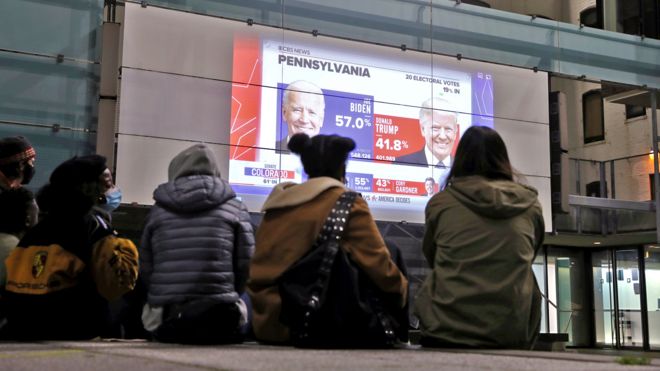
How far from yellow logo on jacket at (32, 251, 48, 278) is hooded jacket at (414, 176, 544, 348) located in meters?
1.77

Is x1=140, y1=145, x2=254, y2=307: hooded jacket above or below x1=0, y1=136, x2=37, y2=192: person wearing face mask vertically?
below

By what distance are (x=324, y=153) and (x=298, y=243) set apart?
0.54 meters

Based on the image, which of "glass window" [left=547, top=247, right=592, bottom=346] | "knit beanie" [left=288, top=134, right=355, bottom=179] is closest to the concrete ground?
"knit beanie" [left=288, top=134, right=355, bottom=179]

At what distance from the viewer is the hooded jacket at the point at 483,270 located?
150 inches

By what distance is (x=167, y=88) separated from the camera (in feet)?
39.2

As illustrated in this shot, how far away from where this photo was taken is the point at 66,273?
13.8 feet

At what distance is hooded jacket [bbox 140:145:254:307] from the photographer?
14.0ft

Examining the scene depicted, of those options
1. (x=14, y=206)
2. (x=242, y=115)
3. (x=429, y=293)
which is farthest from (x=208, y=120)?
(x=429, y=293)

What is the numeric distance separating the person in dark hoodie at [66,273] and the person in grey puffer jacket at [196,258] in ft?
0.64

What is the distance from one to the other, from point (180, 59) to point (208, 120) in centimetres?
92

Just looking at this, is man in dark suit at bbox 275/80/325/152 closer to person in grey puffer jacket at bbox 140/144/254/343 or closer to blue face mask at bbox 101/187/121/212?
blue face mask at bbox 101/187/121/212

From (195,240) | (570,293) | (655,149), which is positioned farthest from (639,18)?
(195,240)

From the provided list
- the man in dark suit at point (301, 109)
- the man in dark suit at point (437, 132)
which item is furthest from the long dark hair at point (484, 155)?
the man in dark suit at point (437, 132)

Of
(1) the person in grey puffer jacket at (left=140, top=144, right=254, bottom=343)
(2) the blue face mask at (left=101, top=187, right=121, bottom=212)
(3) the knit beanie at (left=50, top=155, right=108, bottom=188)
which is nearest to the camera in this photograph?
(1) the person in grey puffer jacket at (left=140, top=144, right=254, bottom=343)
